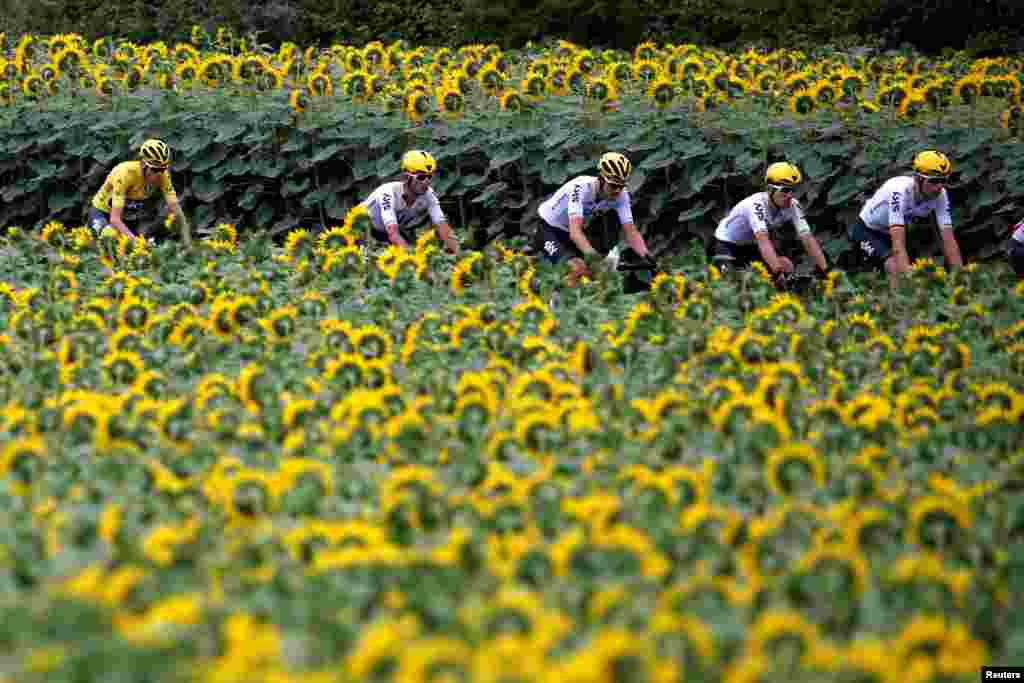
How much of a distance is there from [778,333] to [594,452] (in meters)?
2.57

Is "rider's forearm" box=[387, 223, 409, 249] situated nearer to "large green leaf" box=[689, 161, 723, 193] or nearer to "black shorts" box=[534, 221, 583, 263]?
"black shorts" box=[534, 221, 583, 263]

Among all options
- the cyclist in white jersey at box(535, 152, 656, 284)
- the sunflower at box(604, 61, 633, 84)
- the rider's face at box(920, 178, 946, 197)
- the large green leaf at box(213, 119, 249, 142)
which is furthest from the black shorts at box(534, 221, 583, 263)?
the large green leaf at box(213, 119, 249, 142)

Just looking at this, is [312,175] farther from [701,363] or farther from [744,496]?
[744,496]

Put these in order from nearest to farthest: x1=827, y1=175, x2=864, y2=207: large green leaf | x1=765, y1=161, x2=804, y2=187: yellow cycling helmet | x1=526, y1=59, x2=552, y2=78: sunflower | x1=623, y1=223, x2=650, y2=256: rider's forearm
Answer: x1=765, y1=161, x2=804, y2=187: yellow cycling helmet, x1=623, y1=223, x2=650, y2=256: rider's forearm, x1=827, y1=175, x2=864, y2=207: large green leaf, x1=526, y1=59, x2=552, y2=78: sunflower

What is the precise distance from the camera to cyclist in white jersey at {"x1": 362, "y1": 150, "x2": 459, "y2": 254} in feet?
40.3

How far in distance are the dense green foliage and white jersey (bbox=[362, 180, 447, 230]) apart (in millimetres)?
1701

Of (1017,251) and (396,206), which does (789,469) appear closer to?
(1017,251)

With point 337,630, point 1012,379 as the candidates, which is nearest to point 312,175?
point 1012,379

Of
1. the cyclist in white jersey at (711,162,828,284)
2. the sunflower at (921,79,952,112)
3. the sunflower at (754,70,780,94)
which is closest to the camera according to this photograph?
the cyclist in white jersey at (711,162,828,284)

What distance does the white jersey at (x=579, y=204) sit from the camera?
489 inches

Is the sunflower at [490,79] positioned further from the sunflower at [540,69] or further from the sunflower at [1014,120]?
the sunflower at [1014,120]

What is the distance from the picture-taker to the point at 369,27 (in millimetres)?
24547

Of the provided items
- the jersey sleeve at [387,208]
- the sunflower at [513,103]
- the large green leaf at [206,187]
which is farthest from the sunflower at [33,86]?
the jersey sleeve at [387,208]

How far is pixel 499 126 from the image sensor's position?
567 inches
